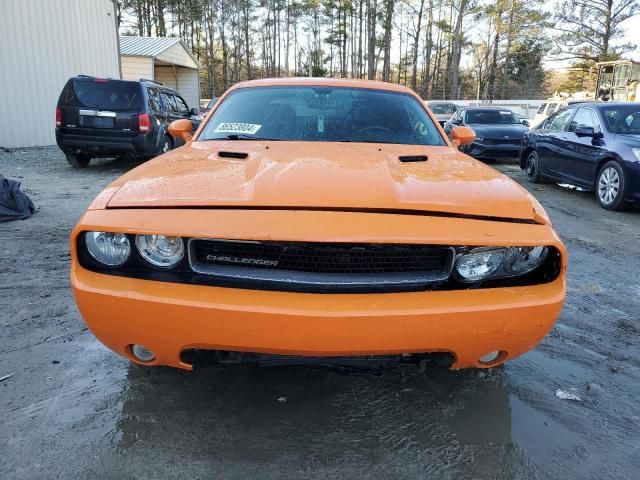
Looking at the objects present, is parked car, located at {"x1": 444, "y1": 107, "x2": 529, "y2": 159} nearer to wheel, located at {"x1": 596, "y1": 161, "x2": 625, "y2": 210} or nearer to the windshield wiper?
wheel, located at {"x1": 596, "y1": 161, "x2": 625, "y2": 210}

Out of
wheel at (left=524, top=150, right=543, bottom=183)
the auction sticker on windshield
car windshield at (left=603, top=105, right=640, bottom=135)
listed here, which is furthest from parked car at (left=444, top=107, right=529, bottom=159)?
the auction sticker on windshield

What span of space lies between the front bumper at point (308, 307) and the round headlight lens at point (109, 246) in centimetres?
6

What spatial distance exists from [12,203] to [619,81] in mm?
20828

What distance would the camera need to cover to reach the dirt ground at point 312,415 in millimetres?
1952

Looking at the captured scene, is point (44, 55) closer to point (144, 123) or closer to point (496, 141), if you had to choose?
point (144, 123)

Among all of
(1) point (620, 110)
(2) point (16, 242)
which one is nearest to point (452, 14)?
(1) point (620, 110)

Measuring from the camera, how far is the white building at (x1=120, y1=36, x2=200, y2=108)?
972 inches

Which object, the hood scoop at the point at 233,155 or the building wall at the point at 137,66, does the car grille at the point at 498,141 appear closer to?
the hood scoop at the point at 233,155

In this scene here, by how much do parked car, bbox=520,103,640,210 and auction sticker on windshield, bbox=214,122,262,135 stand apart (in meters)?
5.63

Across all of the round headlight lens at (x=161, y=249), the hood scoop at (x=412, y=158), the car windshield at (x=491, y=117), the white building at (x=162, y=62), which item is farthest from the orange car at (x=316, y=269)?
the white building at (x=162, y=62)

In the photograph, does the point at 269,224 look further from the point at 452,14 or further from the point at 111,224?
the point at 452,14

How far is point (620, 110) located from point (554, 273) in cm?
684

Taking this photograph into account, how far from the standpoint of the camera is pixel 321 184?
2006 mm

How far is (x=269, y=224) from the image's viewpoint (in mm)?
1731
